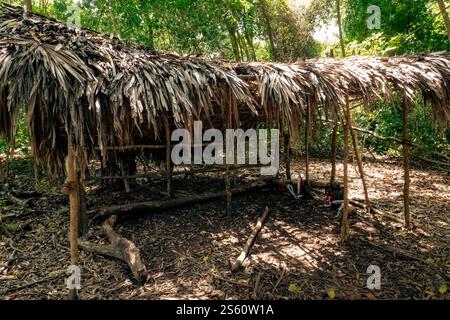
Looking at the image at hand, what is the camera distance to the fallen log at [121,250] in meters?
3.41

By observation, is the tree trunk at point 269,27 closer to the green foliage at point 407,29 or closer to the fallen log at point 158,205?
the green foliage at point 407,29

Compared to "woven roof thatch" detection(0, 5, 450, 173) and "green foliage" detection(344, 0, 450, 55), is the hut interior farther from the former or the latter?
"green foliage" detection(344, 0, 450, 55)

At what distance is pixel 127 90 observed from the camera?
3330mm

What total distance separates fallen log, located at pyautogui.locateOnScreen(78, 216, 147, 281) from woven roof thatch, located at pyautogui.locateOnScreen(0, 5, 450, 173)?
1.10 m

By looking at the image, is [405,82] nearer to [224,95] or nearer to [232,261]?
[224,95]

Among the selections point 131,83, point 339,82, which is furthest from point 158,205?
point 339,82

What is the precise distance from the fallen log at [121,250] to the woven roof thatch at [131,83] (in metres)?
1.10

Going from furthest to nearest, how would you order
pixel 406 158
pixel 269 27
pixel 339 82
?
pixel 269 27, pixel 406 158, pixel 339 82

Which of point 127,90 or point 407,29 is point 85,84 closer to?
point 127,90

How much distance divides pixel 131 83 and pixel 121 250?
198 cm

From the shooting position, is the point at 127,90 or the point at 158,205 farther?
the point at 158,205

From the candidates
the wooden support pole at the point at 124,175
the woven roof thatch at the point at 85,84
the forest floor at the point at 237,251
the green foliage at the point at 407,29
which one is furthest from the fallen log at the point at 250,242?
the green foliage at the point at 407,29

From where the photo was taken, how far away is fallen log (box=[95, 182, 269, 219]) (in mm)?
4633
